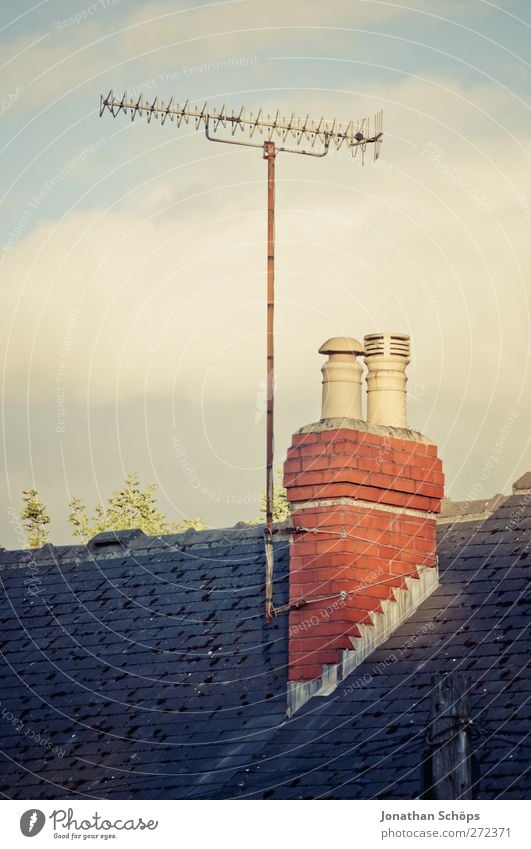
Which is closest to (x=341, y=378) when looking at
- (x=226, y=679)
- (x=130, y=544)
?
(x=226, y=679)

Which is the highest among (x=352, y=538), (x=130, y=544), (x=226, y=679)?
(x=130, y=544)

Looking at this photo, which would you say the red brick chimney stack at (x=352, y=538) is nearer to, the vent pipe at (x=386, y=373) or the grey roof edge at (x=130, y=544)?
the vent pipe at (x=386, y=373)

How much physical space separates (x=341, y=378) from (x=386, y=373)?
0.52m

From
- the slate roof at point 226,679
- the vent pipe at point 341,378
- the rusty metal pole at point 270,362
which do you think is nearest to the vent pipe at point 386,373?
the vent pipe at point 341,378

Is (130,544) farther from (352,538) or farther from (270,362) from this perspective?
(352,538)

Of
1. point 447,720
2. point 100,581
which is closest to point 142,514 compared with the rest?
point 100,581

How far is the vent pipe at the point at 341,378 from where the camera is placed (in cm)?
1883

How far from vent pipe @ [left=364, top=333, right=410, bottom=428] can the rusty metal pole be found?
95 cm

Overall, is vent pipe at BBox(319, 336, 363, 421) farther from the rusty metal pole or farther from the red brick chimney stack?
the rusty metal pole

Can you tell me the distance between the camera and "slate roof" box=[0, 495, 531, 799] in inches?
639

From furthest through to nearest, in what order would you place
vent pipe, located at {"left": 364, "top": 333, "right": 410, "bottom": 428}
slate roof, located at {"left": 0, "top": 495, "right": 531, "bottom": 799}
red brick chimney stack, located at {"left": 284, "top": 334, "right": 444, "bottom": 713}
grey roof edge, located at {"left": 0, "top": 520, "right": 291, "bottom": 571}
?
grey roof edge, located at {"left": 0, "top": 520, "right": 291, "bottom": 571}
vent pipe, located at {"left": 364, "top": 333, "right": 410, "bottom": 428}
red brick chimney stack, located at {"left": 284, "top": 334, "right": 444, "bottom": 713}
slate roof, located at {"left": 0, "top": 495, "right": 531, "bottom": 799}

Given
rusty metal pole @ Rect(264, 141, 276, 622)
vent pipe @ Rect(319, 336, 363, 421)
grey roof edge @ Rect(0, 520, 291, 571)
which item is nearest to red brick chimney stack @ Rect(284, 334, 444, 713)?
vent pipe @ Rect(319, 336, 363, 421)

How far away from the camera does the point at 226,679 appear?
18438 millimetres
